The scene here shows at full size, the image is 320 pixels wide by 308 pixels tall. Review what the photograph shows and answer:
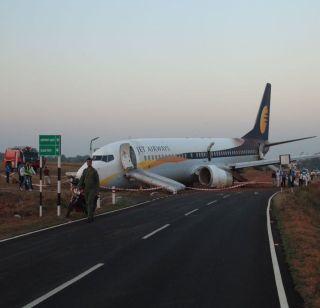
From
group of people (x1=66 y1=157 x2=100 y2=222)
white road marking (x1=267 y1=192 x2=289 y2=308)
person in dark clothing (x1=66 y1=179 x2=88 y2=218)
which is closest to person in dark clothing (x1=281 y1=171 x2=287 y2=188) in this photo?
person in dark clothing (x1=66 y1=179 x2=88 y2=218)

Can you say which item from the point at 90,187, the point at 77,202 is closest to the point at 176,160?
the point at 77,202

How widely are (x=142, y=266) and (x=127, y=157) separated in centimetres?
2538

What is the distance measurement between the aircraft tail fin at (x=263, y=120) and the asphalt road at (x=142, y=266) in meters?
36.2

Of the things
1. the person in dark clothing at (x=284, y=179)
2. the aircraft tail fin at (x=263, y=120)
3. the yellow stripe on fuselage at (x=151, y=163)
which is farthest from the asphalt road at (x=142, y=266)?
the aircraft tail fin at (x=263, y=120)

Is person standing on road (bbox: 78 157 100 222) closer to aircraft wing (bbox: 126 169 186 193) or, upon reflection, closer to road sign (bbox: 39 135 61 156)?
road sign (bbox: 39 135 61 156)

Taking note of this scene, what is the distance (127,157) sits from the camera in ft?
116

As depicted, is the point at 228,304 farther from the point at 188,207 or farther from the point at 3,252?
the point at 188,207

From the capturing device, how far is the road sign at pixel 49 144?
2094 centimetres

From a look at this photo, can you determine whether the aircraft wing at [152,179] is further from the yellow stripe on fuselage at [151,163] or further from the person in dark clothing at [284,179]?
the person in dark clothing at [284,179]

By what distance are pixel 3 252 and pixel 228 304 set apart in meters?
6.50

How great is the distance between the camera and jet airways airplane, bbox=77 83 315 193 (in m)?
34.7

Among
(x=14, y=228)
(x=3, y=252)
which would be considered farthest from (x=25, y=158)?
(x=3, y=252)

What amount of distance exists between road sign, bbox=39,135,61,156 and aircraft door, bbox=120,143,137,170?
1389 cm

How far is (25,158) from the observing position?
52.4m
